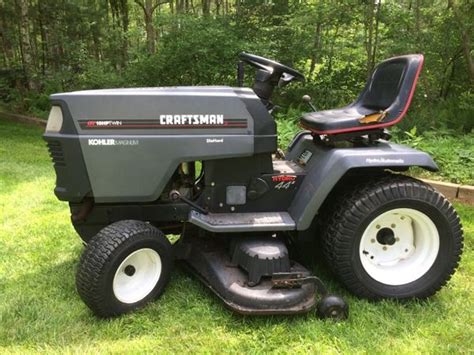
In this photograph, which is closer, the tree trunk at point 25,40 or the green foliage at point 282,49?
the green foliage at point 282,49

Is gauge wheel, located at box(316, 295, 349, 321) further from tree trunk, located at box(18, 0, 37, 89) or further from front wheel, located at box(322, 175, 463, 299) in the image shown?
tree trunk, located at box(18, 0, 37, 89)

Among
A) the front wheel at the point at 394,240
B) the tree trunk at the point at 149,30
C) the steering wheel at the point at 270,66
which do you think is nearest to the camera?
the front wheel at the point at 394,240

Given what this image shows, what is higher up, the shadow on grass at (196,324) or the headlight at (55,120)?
the headlight at (55,120)

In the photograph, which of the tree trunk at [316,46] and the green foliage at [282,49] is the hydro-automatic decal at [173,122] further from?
the tree trunk at [316,46]

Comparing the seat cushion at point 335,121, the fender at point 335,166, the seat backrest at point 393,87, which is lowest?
the fender at point 335,166

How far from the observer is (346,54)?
27.4ft

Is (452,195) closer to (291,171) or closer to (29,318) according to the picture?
(291,171)

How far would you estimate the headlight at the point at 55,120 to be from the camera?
2.63 metres

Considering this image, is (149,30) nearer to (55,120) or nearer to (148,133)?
(55,120)

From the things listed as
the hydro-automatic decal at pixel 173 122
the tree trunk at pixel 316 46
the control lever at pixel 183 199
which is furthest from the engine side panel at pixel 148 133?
the tree trunk at pixel 316 46

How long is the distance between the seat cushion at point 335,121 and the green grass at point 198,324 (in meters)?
0.95

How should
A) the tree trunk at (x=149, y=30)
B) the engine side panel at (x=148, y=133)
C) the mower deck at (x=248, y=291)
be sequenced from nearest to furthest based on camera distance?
the mower deck at (x=248, y=291) → the engine side panel at (x=148, y=133) → the tree trunk at (x=149, y=30)

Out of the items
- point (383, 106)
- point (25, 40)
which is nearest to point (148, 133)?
point (383, 106)

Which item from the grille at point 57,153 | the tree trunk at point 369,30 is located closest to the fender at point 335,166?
the grille at point 57,153
